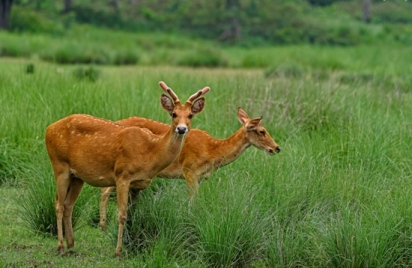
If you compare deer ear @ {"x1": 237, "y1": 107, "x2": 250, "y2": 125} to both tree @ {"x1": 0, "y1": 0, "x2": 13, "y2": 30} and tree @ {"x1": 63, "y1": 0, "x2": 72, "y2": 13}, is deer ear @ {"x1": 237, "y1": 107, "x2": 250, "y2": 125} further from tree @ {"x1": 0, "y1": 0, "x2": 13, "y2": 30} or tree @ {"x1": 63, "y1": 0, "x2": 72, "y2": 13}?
tree @ {"x1": 63, "y1": 0, "x2": 72, "y2": 13}

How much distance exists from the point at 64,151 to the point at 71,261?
86 centimetres

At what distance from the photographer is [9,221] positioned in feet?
27.6

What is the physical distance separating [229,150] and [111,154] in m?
1.63

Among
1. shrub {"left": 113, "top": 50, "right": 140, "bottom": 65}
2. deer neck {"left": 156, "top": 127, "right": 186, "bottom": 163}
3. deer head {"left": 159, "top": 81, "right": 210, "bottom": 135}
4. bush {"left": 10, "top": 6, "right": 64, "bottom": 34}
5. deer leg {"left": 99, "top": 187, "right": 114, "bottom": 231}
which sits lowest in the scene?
bush {"left": 10, "top": 6, "right": 64, "bottom": 34}

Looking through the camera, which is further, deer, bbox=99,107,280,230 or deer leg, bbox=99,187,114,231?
deer, bbox=99,107,280,230

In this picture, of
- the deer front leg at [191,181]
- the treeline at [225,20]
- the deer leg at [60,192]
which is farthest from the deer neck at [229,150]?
the treeline at [225,20]

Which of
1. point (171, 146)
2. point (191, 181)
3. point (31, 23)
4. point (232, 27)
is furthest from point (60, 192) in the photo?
point (232, 27)

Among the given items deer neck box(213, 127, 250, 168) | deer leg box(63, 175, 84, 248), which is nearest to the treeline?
deer neck box(213, 127, 250, 168)

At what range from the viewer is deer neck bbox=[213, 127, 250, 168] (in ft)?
28.2

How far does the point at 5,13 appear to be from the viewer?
2856 centimetres

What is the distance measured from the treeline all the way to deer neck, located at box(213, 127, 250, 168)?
74.5 ft

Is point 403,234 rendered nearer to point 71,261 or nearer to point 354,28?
point 71,261

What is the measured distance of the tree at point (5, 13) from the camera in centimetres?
2839

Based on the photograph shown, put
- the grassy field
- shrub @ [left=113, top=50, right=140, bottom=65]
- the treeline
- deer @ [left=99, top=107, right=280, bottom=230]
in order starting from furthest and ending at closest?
the treeline → shrub @ [left=113, top=50, right=140, bottom=65] → deer @ [left=99, top=107, right=280, bottom=230] → the grassy field
